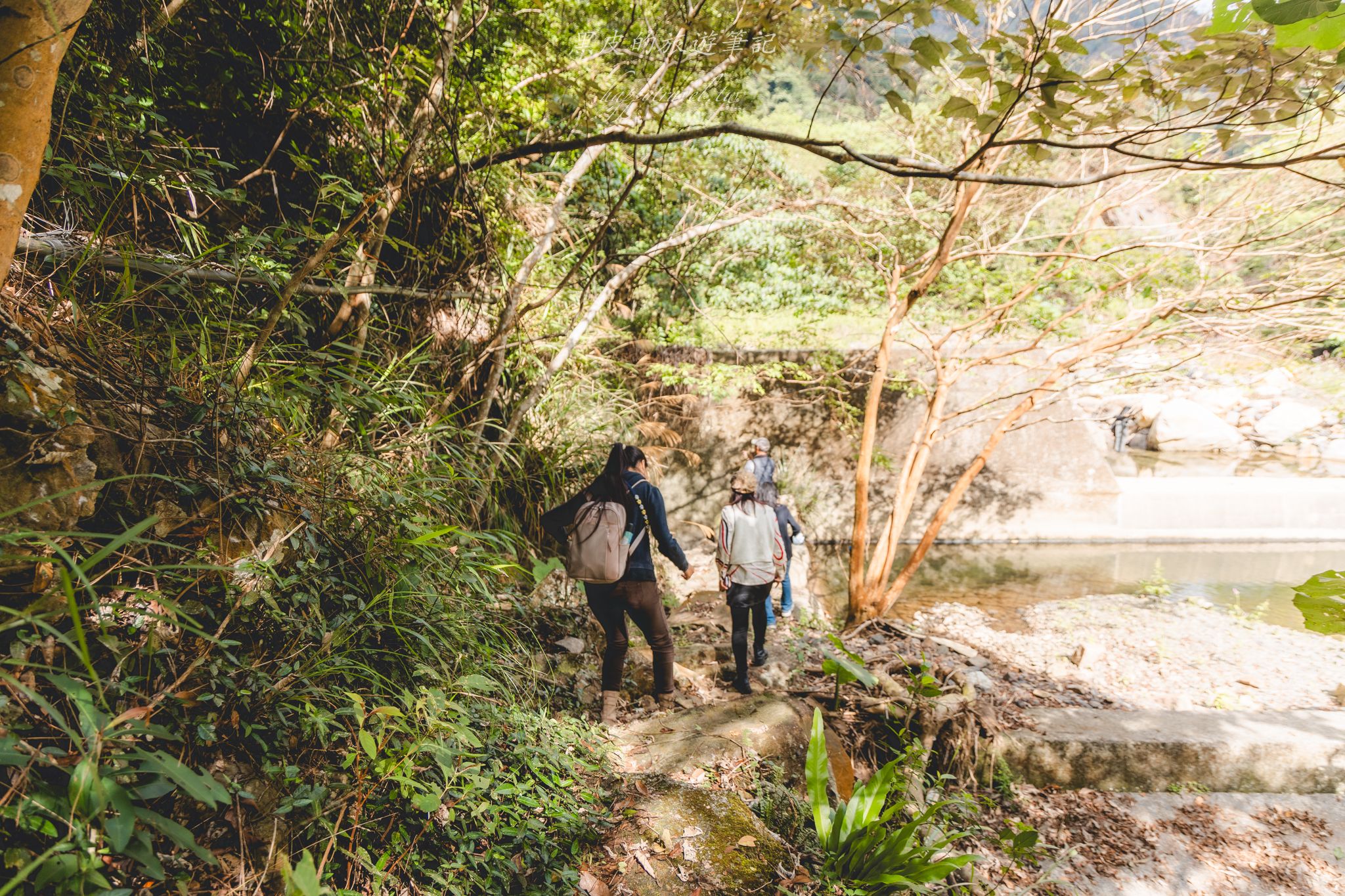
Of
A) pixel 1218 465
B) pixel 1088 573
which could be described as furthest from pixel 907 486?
pixel 1218 465

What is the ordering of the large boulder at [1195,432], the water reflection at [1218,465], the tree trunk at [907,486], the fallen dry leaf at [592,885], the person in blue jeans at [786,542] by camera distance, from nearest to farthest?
the fallen dry leaf at [592,885]
the person in blue jeans at [786,542]
the tree trunk at [907,486]
the water reflection at [1218,465]
the large boulder at [1195,432]

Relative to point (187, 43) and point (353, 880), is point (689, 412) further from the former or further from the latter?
point (353, 880)

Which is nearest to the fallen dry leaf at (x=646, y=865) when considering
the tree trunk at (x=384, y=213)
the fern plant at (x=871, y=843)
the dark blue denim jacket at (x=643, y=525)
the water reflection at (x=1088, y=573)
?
the fern plant at (x=871, y=843)

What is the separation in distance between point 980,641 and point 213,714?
6816mm

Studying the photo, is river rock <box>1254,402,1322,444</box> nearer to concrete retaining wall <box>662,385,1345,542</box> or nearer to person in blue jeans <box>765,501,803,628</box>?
concrete retaining wall <box>662,385,1345,542</box>

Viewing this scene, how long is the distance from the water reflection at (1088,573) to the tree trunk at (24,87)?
24.5 feet

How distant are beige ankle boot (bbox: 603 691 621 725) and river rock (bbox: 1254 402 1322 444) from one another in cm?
1793

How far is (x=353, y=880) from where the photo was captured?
156cm

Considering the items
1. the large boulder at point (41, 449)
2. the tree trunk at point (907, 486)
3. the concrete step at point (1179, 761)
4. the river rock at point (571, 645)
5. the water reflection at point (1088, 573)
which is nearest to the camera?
the large boulder at point (41, 449)

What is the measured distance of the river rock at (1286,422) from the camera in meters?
13.8

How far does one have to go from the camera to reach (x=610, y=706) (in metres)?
3.28

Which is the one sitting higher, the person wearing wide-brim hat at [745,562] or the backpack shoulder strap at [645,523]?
the backpack shoulder strap at [645,523]

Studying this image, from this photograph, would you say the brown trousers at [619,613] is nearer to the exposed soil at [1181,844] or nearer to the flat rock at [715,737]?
the flat rock at [715,737]

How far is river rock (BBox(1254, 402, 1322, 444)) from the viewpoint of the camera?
13820mm
